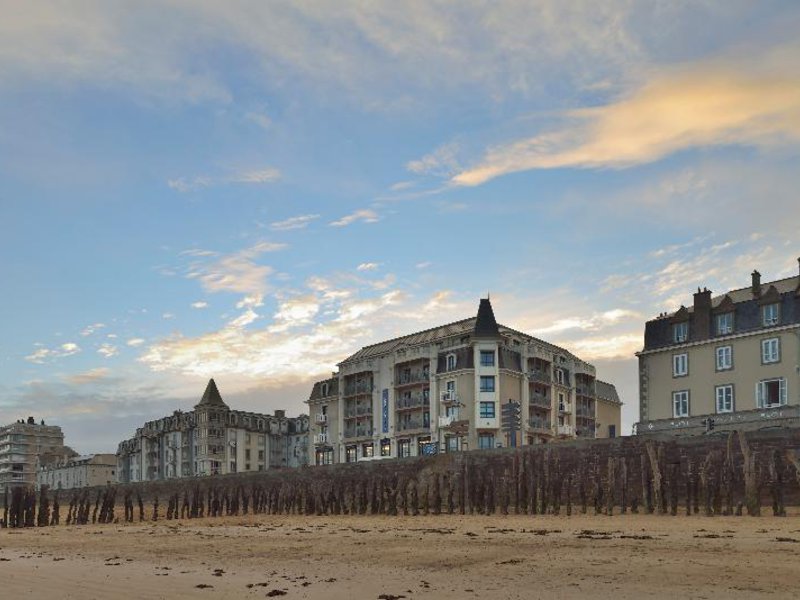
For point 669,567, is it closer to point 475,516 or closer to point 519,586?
point 519,586

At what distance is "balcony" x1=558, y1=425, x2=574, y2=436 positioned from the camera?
304 ft

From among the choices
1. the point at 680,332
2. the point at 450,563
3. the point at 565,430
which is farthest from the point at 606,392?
the point at 450,563

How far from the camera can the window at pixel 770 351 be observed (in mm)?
60656

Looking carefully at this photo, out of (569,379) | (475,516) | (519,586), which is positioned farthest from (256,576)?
(569,379)

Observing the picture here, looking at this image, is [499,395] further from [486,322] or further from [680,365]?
[680,365]

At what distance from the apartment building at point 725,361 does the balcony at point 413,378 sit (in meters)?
27.7

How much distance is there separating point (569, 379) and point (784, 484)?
Result: 59.0 meters

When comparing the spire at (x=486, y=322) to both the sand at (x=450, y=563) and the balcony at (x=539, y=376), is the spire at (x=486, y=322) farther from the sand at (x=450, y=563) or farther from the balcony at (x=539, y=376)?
the sand at (x=450, y=563)

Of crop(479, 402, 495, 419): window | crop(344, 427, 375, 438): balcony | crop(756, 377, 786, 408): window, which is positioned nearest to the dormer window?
crop(756, 377, 786, 408): window

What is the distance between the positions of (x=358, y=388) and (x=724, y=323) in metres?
45.8

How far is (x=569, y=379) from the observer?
319 feet

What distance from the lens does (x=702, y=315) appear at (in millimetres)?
65812

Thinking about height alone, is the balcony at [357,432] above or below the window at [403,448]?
above

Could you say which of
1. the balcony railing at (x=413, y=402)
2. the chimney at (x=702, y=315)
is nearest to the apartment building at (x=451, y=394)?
the balcony railing at (x=413, y=402)
